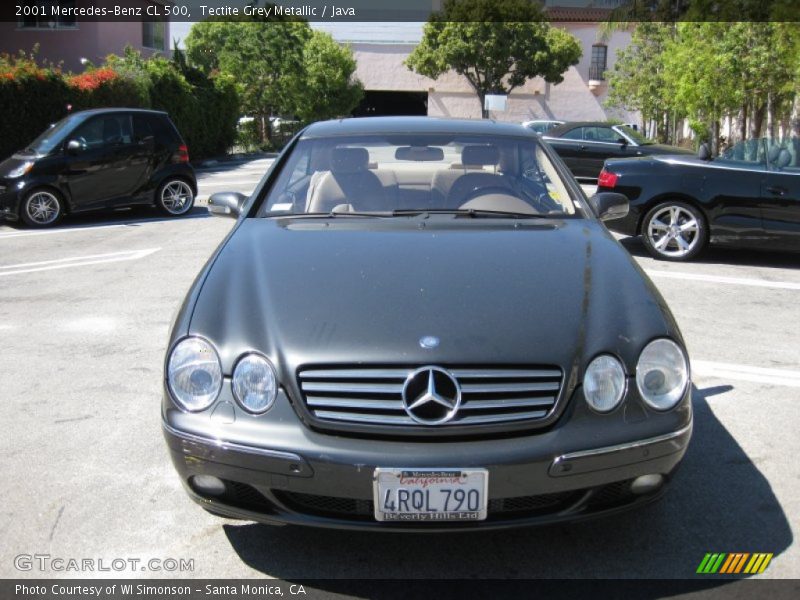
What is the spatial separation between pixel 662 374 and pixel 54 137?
1134 cm

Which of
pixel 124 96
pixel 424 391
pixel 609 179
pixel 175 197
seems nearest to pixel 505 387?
pixel 424 391

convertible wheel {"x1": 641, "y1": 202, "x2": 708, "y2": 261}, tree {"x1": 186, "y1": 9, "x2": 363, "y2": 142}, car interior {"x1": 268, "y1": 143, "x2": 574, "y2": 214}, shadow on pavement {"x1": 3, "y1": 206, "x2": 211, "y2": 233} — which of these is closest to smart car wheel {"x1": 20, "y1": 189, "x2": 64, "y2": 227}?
shadow on pavement {"x1": 3, "y1": 206, "x2": 211, "y2": 233}

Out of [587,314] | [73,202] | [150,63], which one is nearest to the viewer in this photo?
[587,314]

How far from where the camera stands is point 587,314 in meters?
3.19

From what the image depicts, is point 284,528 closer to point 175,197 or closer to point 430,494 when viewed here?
point 430,494

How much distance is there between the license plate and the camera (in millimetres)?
2783

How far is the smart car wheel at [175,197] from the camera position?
13.4 metres

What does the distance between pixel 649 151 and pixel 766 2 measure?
11.3ft

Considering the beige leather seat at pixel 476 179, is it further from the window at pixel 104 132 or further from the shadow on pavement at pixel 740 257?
the window at pixel 104 132

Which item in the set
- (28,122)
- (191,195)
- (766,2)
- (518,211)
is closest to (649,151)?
(766,2)

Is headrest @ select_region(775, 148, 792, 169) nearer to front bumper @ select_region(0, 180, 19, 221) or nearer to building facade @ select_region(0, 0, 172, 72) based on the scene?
front bumper @ select_region(0, 180, 19, 221)

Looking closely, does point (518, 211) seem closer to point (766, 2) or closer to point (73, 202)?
point (73, 202)

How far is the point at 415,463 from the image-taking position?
2781 mm
